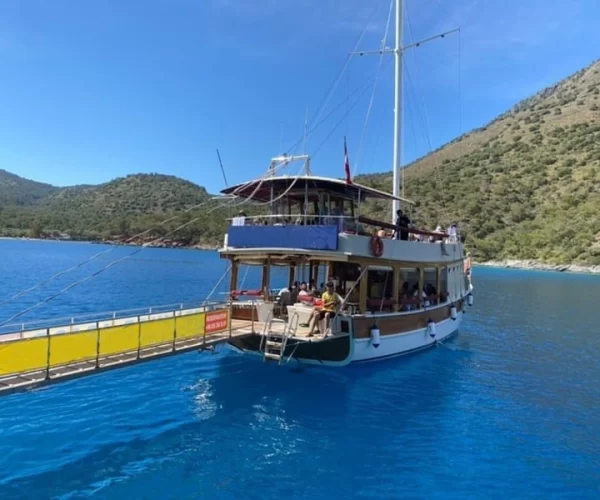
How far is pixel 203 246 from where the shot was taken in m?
143

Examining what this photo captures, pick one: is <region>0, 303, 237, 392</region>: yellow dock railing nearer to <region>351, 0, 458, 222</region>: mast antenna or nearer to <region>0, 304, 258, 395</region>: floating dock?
<region>0, 304, 258, 395</region>: floating dock

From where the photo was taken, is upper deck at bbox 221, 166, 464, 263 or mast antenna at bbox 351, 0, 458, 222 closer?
upper deck at bbox 221, 166, 464, 263

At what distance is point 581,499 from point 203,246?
456 ft

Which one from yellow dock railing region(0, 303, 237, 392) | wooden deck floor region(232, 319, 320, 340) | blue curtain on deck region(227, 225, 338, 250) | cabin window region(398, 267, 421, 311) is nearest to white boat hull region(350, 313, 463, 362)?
cabin window region(398, 267, 421, 311)

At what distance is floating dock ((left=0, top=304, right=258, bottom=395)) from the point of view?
8.23m

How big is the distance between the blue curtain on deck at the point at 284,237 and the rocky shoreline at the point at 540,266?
80.5 m

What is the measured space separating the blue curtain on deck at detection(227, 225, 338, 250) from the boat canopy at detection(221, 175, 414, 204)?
4.10ft

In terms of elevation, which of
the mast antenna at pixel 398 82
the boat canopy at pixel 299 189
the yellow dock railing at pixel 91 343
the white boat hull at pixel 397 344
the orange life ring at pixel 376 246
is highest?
the mast antenna at pixel 398 82

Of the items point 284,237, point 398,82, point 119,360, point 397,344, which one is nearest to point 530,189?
point 398,82

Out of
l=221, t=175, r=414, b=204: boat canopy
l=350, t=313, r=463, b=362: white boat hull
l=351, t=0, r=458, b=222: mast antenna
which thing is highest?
l=351, t=0, r=458, b=222: mast antenna

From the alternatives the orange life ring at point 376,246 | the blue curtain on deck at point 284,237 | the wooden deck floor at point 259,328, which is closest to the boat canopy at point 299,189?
the blue curtain on deck at point 284,237

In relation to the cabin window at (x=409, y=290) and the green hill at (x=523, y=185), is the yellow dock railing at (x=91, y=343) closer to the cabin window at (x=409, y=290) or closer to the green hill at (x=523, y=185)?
the cabin window at (x=409, y=290)

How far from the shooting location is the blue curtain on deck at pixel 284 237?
546 inches

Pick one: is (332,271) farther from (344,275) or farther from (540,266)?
(540,266)
